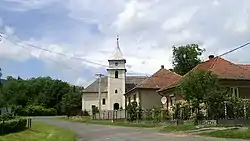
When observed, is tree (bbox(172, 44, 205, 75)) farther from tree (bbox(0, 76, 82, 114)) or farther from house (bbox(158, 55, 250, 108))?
tree (bbox(0, 76, 82, 114))

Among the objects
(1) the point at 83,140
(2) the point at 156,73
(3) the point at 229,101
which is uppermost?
(2) the point at 156,73

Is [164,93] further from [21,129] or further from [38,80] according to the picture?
[38,80]

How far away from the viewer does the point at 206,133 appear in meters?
27.2

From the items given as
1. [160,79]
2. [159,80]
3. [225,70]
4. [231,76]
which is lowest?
[231,76]

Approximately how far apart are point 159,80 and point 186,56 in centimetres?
774

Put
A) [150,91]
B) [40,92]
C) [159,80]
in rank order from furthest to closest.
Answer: [40,92], [159,80], [150,91]

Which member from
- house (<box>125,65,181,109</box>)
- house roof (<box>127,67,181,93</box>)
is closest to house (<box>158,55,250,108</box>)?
house (<box>125,65,181,109</box>)

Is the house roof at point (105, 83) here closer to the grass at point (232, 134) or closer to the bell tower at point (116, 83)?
the bell tower at point (116, 83)

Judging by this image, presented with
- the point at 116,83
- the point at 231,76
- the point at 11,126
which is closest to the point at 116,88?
the point at 116,83

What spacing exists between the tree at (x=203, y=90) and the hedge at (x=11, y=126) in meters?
13.6

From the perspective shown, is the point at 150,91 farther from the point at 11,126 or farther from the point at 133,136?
the point at 133,136

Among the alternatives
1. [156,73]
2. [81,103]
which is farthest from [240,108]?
[81,103]

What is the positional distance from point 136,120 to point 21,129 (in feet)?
60.2

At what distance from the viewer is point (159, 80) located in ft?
218
